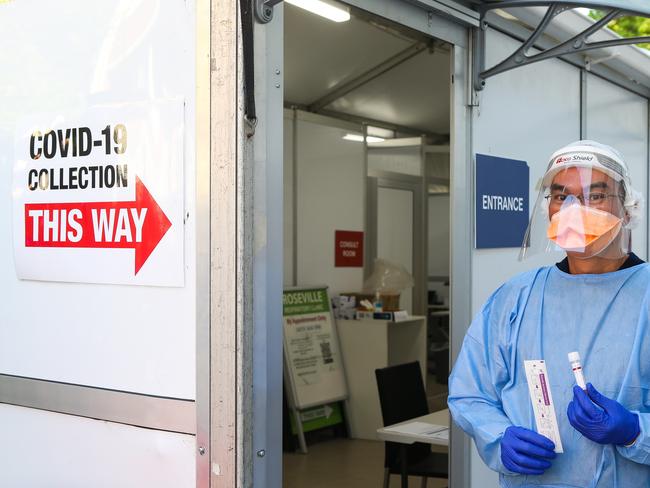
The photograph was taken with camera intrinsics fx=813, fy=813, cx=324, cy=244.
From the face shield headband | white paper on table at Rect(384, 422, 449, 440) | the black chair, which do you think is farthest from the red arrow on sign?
the black chair

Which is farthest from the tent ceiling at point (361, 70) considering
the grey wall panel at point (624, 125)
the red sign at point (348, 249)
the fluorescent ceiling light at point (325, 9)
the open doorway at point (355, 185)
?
the grey wall panel at point (624, 125)

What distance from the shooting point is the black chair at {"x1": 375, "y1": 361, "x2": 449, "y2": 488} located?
399 cm

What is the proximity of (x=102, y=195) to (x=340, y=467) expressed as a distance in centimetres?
383

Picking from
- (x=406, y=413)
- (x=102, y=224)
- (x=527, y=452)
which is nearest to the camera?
(x=527, y=452)

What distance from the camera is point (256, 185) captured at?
90.8 inches

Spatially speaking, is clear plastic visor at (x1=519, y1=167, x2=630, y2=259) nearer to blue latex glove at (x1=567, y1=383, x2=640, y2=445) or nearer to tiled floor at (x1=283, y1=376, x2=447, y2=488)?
blue latex glove at (x1=567, y1=383, x2=640, y2=445)

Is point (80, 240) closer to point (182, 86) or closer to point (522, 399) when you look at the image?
point (182, 86)

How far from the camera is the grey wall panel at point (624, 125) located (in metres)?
4.67

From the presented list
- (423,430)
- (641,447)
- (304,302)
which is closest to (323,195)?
(304,302)

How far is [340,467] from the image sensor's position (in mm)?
5797

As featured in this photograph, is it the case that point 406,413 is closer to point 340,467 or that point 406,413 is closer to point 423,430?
point 423,430

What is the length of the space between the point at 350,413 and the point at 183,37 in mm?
4707

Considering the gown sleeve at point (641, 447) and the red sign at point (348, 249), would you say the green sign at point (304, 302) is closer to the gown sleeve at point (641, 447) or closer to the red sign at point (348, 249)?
the red sign at point (348, 249)

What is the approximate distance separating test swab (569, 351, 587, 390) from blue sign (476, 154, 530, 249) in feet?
4.61
